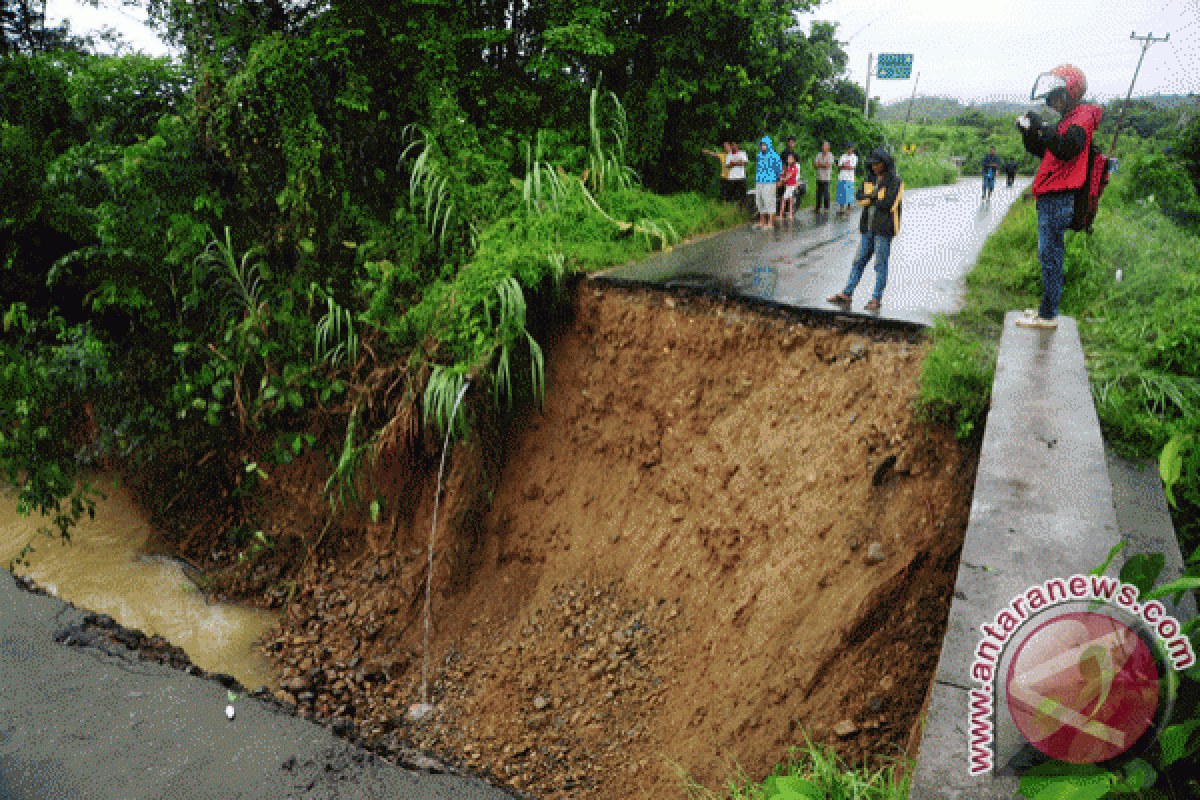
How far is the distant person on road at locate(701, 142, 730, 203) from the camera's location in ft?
30.5

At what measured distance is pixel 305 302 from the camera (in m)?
6.69

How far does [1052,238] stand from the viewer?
14.1 feet

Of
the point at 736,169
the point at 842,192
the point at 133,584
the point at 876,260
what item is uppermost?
the point at 736,169

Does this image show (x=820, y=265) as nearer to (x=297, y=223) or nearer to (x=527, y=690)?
(x=527, y=690)

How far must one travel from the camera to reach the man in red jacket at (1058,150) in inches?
156

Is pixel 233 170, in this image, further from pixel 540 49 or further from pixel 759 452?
pixel 759 452

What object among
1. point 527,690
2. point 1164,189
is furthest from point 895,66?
point 527,690

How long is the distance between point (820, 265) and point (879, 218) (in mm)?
1631

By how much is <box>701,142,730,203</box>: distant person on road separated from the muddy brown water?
7.74m

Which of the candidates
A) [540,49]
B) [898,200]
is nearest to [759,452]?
[898,200]

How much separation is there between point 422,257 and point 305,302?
1.24 m

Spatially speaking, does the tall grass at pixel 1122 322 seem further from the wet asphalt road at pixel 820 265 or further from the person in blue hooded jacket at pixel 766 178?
the person in blue hooded jacket at pixel 766 178

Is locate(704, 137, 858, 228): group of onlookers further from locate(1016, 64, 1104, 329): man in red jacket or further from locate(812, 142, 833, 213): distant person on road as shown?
locate(1016, 64, 1104, 329): man in red jacket

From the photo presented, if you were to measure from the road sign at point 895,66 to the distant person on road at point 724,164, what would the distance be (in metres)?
12.9
